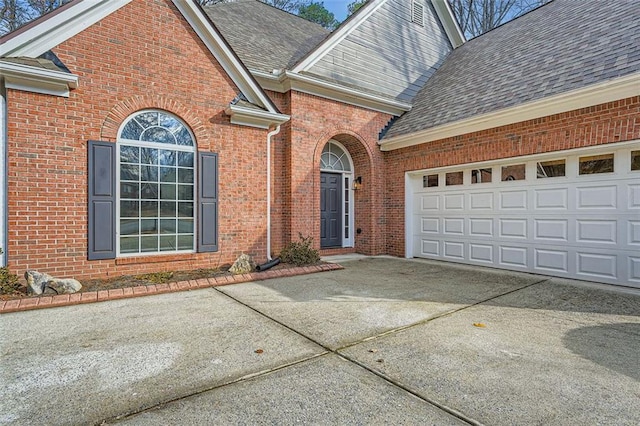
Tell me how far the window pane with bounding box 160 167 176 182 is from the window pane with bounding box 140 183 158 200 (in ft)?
0.59

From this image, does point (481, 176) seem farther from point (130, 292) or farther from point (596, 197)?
point (130, 292)

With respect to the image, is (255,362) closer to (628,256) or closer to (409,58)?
(628,256)

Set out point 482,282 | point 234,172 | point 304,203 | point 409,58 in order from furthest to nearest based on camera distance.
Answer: point 409,58 → point 304,203 → point 234,172 → point 482,282

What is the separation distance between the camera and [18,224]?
186 inches

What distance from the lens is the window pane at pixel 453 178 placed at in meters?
7.79

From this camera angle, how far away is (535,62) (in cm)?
729

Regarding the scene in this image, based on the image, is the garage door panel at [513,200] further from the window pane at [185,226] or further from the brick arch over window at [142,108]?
the window pane at [185,226]

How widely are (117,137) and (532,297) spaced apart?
7.03 m

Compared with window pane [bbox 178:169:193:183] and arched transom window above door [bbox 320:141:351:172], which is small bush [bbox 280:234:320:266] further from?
arched transom window above door [bbox 320:141:351:172]

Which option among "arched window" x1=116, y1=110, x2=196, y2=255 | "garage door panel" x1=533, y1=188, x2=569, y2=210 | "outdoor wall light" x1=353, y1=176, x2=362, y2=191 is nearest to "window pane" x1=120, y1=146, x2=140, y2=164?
"arched window" x1=116, y1=110, x2=196, y2=255

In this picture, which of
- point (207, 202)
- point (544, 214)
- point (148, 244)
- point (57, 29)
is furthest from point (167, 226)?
point (544, 214)

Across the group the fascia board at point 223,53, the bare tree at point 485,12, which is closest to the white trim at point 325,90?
the fascia board at point 223,53

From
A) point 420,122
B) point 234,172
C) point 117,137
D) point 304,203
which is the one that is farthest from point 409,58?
point 117,137

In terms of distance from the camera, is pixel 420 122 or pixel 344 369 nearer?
pixel 344 369
